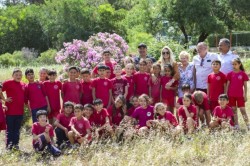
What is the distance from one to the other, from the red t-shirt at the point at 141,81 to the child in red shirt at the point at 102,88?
54cm

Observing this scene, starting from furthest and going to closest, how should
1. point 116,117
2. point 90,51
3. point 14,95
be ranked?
1. point 90,51
2. point 116,117
3. point 14,95

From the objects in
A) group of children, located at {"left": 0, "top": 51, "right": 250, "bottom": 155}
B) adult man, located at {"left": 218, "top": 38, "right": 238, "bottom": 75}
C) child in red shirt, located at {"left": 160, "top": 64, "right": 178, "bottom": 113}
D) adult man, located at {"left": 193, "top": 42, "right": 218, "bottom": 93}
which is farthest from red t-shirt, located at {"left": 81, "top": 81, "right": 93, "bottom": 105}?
adult man, located at {"left": 218, "top": 38, "right": 238, "bottom": 75}

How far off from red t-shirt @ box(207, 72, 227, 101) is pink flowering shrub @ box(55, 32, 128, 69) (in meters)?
3.92

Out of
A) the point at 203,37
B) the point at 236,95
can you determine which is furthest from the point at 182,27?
the point at 236,95

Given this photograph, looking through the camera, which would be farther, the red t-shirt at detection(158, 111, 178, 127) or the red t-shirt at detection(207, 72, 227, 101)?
the red t-shirt at detection(207, 72, 227, 101)

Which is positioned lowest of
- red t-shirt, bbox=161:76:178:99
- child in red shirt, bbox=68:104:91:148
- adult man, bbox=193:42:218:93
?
child in red shirt, bbox=68:104:91:148

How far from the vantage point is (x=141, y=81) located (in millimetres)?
8125

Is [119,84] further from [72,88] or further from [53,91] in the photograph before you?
[53,91]

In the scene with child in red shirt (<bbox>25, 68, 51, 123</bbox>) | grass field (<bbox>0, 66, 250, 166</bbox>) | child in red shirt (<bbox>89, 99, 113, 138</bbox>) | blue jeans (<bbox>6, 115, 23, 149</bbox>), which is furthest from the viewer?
child in red shirt (<bbox>25, 68, 51, 123</bbox>)

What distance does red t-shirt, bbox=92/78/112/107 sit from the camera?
786 cm

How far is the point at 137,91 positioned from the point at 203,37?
24.6 m

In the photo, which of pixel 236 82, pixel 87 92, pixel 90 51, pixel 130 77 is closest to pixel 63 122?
pixel 87 92

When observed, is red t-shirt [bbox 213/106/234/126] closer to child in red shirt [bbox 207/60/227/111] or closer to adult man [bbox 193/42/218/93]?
child in red shirt [bbox 207/60/227/111]

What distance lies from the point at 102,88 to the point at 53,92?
892 millimetres
